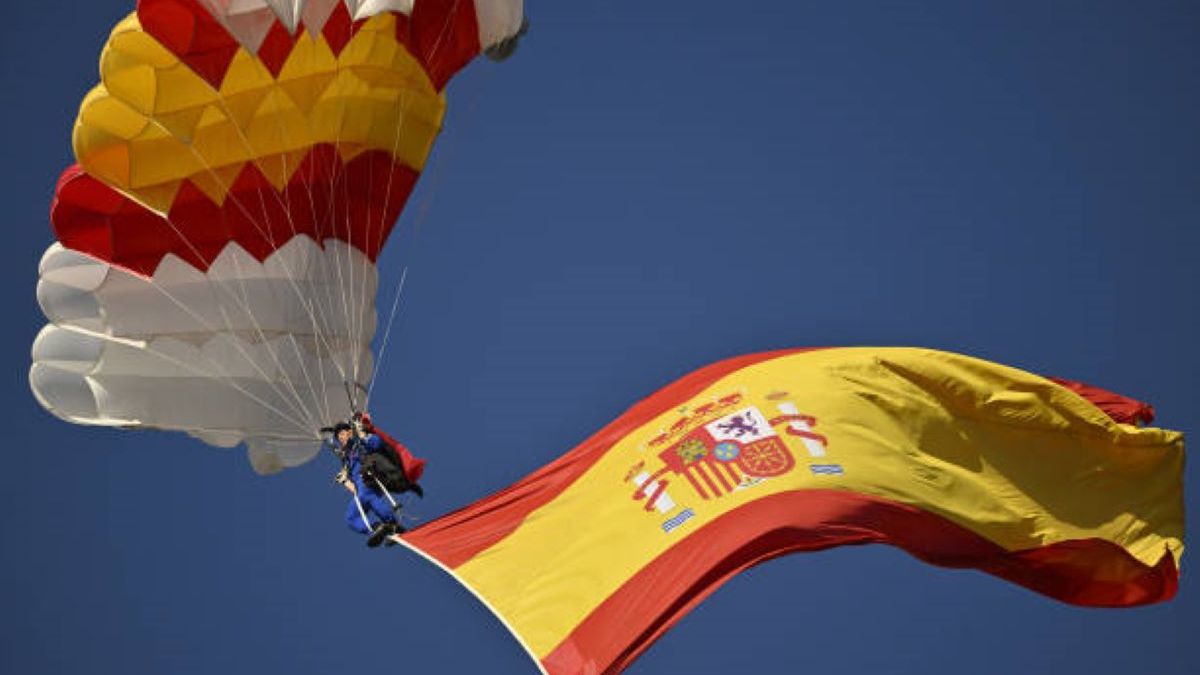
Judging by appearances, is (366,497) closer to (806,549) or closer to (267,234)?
(267,234)

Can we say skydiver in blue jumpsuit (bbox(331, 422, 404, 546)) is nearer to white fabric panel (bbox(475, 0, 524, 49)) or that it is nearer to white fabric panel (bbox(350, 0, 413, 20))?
white fabric panel (bbox(350, 0, 413, 20))

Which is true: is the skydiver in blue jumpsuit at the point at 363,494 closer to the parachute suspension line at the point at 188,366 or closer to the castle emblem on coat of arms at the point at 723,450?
the parachute suspension line at the point at 188,366

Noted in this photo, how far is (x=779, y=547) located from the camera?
12.3 metres

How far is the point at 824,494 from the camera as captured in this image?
1262 centimetres

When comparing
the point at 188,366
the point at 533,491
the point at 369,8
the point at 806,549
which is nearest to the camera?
the point at 806,549

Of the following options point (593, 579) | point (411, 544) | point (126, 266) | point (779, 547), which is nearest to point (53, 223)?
point (126, 266)

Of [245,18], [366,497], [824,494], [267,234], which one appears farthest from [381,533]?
[245,18]

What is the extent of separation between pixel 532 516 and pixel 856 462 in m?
1.92

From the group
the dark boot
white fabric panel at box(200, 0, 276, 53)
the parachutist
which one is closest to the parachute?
white fabric panel at box(200, 0, 276, 53)

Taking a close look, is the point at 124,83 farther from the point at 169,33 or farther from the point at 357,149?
the point at 357,149

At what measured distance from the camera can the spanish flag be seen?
1234cm

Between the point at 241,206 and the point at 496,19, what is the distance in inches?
75.8

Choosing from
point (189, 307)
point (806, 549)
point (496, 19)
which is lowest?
point (806, 549)

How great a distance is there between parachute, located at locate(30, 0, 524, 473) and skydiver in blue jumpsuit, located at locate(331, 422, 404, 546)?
32.7 inches
